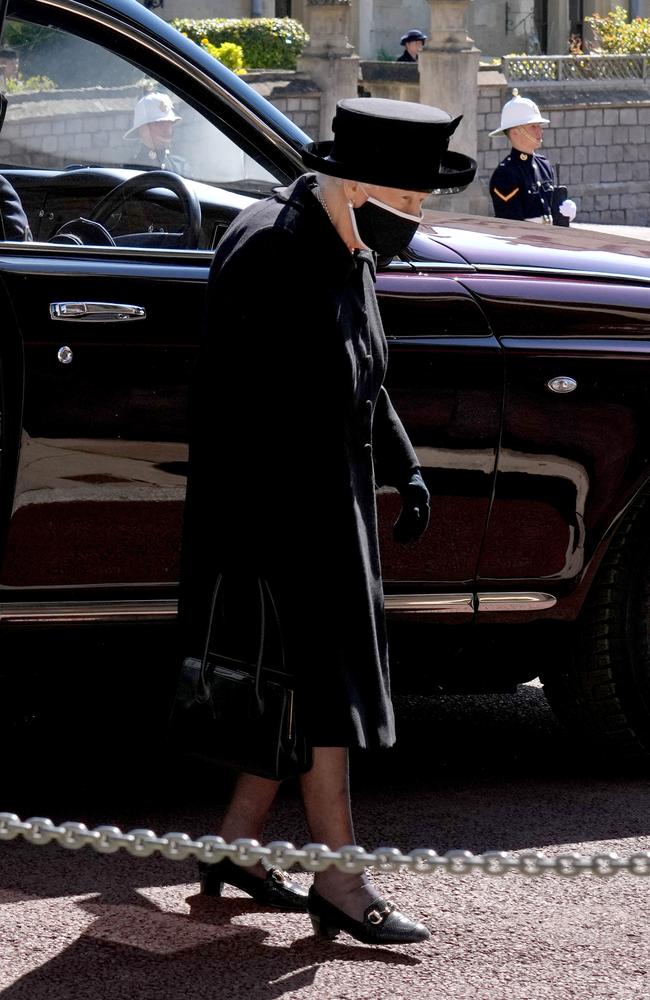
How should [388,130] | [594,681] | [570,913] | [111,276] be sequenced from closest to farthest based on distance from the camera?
1. [388,130]
2. [570,913]
3. [111,276]
4. [594,681]

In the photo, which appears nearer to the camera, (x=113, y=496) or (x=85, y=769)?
(x=113, y=496)

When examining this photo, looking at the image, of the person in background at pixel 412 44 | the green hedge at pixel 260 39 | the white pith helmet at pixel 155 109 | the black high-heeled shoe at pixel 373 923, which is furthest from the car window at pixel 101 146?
the person in background at pixel 412 44

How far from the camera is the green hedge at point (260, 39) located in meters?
27.2

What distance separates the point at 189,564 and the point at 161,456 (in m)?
0.46

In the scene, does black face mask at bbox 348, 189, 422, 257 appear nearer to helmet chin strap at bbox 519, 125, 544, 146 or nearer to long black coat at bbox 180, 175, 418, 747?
long black coat at bbox 180, 175, 418, 747

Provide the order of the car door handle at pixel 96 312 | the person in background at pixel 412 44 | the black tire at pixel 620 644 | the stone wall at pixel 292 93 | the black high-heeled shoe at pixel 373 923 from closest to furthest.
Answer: the black high-heeled shoe at pixel 373 923
the car door handle at pixel 96 312
the black tire at pixel 620 644
the stone wall at pixel 292 93
the person in background at pixel 412 44

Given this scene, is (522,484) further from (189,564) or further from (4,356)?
(4,356)

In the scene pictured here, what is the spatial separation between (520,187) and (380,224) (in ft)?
24.1

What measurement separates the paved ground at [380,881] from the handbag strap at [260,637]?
0.54 m

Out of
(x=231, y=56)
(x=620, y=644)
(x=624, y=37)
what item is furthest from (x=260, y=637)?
(x=624, y=37)

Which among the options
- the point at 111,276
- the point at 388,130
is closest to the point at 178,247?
the point at 111,276

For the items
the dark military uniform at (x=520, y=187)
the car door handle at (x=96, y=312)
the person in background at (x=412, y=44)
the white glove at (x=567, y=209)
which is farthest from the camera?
the person in background at (x=412, y=44)

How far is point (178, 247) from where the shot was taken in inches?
170

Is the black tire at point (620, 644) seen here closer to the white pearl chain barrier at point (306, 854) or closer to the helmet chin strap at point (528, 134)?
the white pearl chain barrier at point (306, 854)
